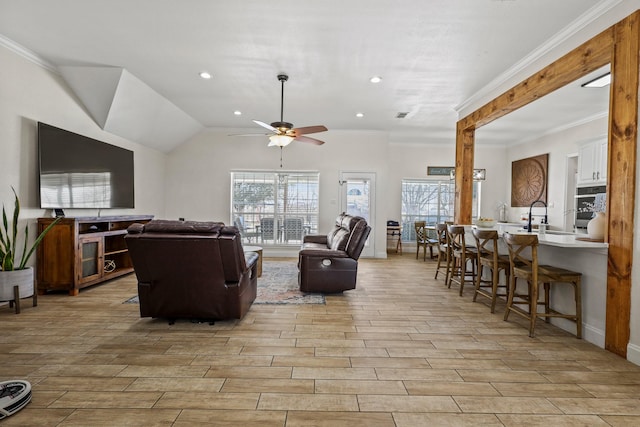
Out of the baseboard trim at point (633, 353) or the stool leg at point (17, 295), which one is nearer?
the baseboard trim at point (633, 353)

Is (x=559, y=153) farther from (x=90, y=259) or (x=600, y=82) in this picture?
(x=90, y=259)

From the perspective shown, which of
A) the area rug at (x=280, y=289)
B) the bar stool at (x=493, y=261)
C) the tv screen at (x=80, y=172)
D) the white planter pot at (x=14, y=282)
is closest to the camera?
the white planter pot at (x=14, y=282)

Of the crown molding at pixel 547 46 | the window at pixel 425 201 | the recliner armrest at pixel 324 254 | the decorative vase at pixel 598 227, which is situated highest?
the crown molding at pixel 547 46

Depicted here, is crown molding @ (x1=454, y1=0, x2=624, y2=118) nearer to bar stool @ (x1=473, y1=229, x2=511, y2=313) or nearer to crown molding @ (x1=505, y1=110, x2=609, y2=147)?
bar stool @ (x1=473, y1=229, x2=511, y2=313)

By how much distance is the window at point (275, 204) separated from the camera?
7238mm

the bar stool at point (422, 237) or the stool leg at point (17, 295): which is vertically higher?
the bar stool at point (422, 237)

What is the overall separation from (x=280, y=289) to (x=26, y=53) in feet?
14.0

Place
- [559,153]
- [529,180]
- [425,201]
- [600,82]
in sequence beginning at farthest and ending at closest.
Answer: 1. [425,201]
2. [529,180]
3. [559,153]
4. [600,82]

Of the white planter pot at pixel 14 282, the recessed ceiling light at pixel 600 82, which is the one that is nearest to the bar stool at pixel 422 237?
the recessed ceiling light at pixel 600 82

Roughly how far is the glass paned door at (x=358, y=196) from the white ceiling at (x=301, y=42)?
224cm

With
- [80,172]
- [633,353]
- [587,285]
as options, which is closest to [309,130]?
[80,172]

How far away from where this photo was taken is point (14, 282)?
3.17 metres

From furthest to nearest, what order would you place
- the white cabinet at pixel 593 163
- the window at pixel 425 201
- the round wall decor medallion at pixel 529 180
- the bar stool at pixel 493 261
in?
the window at pixel 425 201, the round wall decor medallion at pixel 529 180, the white cabinet at pixel 593 163, the bar stool at pixel 493 261

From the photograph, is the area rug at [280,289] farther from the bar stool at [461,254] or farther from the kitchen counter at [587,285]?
the kitchen counter at [587,285]
